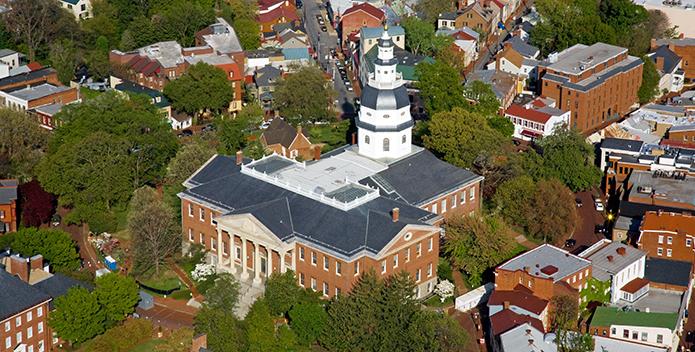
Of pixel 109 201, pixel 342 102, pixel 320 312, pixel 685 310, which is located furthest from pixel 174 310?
pixel 342 102

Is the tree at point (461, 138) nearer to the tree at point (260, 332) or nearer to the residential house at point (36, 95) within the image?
the tree at point (260, 332)

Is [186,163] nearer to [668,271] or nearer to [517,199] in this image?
[517,199]

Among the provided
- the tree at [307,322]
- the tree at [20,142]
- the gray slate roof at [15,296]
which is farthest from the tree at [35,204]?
the tree at [307,322]

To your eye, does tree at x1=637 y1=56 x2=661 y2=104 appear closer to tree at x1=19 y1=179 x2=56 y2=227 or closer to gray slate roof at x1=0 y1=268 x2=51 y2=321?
tree at x1=19 y1=179 x2=56 y2=227

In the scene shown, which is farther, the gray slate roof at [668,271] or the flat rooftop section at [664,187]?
the flat rooftop section at [664,187]

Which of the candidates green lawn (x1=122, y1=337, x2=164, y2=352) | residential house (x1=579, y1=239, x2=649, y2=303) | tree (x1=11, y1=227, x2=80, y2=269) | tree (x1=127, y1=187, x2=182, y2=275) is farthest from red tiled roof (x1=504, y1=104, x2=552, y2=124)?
green lawn (x1=122, y1=337, x2=164, y2=352)

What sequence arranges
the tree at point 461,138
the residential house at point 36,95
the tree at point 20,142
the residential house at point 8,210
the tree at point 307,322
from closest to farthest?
the tree at point 307,322
the residential house at point 8,210
the tree at point 461,138
the tree at point 20,142
the residential house at point 36,95
